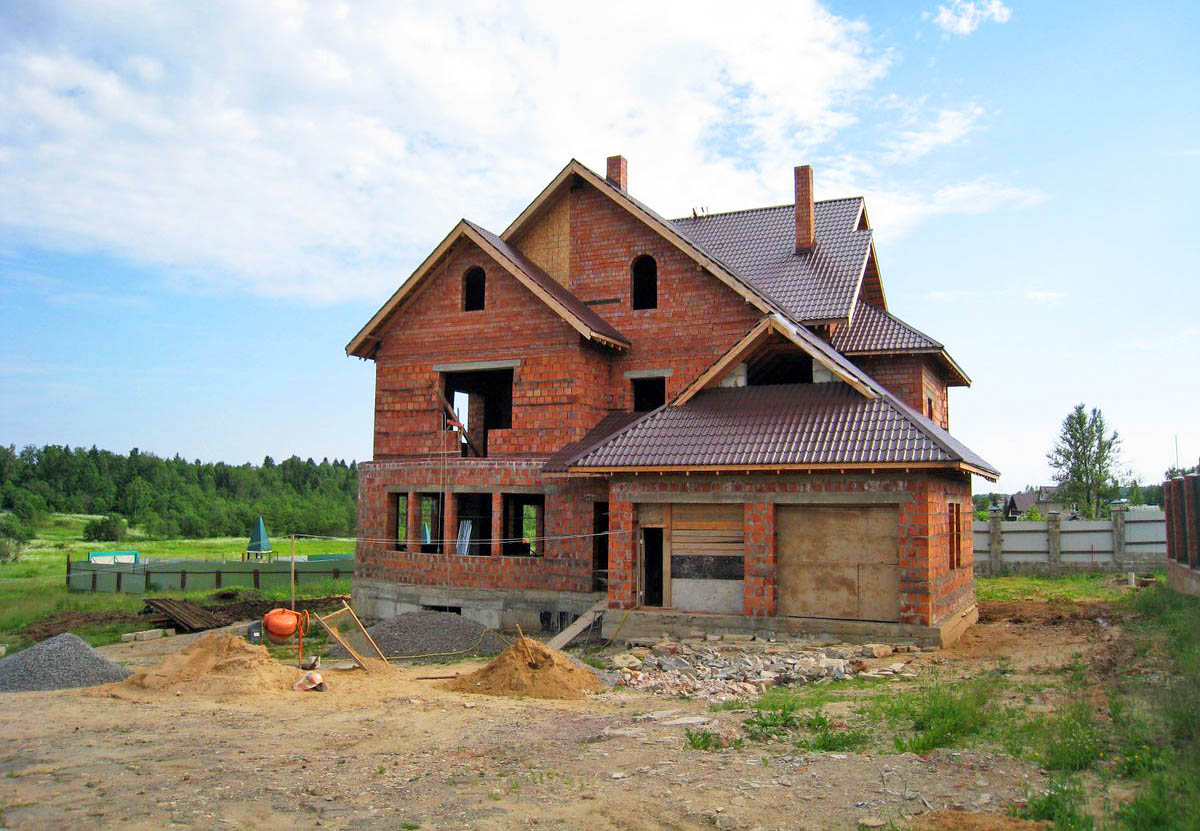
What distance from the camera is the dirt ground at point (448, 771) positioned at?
7.18m

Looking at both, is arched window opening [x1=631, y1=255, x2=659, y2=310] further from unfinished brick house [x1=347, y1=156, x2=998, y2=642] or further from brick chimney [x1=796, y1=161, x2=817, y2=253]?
brick chimney [x1=796, y1=161, x2=817, y2=253]

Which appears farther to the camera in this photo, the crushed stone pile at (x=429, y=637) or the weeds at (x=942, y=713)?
the crushed stone pile at (x=429, y=637)

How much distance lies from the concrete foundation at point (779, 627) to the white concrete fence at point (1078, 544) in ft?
46.8

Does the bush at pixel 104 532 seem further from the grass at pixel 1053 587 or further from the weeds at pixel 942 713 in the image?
the weeds at pixel 942 713

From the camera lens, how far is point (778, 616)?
622 inches

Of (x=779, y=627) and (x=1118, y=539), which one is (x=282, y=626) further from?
(x=1118, y=539)

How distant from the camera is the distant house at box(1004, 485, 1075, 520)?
49312 millimetres

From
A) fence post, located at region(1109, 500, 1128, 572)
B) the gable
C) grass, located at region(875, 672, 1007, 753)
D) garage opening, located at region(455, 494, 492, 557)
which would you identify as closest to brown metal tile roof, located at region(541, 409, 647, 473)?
the gable

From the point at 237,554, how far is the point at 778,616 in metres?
50.4

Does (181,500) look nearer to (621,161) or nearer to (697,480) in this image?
(621,161)

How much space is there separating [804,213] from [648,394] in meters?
6.66

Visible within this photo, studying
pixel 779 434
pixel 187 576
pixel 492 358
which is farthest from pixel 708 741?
pixel 187 576

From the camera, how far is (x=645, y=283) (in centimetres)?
2273

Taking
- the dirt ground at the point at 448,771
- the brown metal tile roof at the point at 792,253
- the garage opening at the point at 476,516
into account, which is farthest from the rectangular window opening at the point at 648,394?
the dirt ground at the point at 448,771
